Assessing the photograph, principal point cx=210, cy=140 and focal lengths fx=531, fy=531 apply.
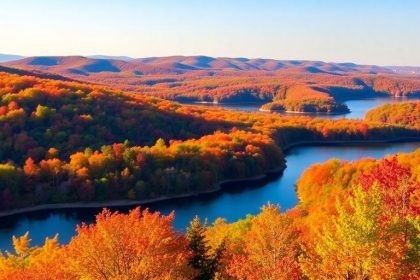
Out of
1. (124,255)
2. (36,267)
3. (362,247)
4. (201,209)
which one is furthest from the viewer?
(201,209)

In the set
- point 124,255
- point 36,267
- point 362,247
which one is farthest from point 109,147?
point 362,247

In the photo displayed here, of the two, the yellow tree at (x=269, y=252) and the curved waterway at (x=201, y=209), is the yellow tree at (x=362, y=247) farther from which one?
the curved waterway at (x=201, y=209)

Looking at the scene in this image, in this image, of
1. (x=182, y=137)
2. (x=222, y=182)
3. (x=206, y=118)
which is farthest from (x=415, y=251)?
(x=206, y=118)

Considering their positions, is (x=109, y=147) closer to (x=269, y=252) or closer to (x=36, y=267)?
(x=36, y=267)

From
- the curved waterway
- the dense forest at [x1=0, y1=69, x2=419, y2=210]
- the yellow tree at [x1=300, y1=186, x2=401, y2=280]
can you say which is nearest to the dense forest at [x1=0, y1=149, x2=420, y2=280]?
the yellow tree at [x1=300, y1=186, x2=401, y2=280]

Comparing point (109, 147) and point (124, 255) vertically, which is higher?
point (124, 255)

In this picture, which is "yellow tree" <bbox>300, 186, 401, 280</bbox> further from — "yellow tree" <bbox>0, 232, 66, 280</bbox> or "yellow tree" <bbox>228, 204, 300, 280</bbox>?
"yellow tree" <bbox>0, 232, 66, 280</bbox>

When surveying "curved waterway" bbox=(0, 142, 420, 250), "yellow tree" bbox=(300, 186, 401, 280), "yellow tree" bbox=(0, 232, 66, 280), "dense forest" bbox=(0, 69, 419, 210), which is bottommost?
"curved waterway" bbox=(0, 142, 420, 250)

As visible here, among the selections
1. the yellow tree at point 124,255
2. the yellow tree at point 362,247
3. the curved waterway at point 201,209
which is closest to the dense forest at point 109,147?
the curved waterway at point 201,209
